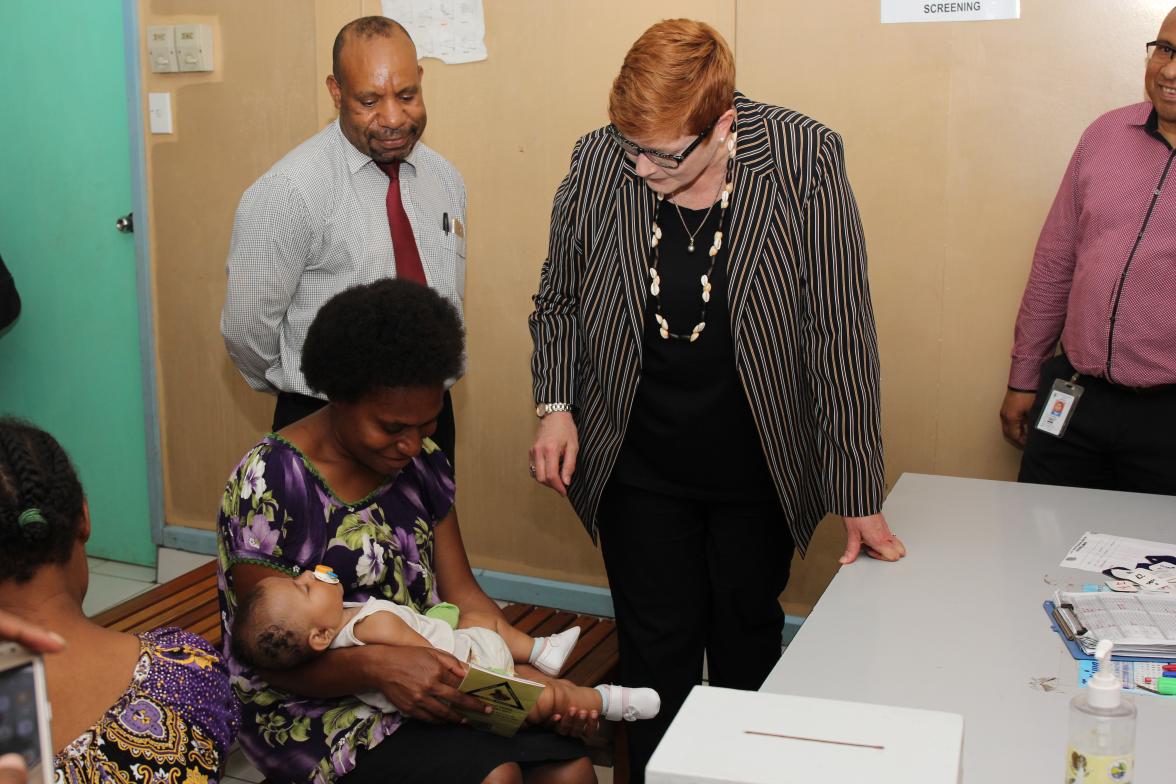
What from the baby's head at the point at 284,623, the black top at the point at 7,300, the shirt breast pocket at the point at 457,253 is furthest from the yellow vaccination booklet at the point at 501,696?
the black top at the point at 7,300

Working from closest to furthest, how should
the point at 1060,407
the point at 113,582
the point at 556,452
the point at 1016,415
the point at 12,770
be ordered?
the point at 12,770 < the point at 556,452 < the point at 1060,407 < the point at 1016,415 < the point at 113,582

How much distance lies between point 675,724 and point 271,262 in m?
2.00

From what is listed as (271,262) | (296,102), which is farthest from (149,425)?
(271,262)

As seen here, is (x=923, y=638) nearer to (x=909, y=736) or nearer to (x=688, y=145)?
(x=909, y=736)

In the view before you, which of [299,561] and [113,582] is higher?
[299,561]

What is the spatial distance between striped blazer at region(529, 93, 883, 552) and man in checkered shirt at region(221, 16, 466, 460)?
31.1 inches

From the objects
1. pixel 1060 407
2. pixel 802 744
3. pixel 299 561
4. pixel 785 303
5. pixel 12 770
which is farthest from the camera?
pixel 1060 407

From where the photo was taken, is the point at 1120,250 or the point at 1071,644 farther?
the point at 1120,250

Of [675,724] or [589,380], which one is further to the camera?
[589,380]

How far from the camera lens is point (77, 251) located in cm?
447

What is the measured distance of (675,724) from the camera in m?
1.16

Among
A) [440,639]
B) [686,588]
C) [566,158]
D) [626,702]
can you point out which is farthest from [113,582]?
[626,702]

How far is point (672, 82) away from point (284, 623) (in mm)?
1073

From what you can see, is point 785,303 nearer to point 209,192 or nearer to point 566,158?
point 566,158
